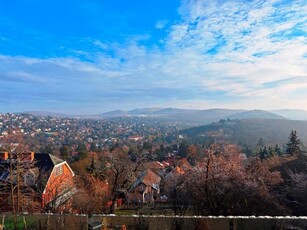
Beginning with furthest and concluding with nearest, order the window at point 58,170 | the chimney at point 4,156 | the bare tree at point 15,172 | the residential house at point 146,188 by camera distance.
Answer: the residential house at point 146,188 < the window at point 58,170 < the chimney at point 4,156 < the bare tree at point 15,172

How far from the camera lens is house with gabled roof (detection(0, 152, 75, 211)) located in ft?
45.9

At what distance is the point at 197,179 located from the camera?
14.9 m

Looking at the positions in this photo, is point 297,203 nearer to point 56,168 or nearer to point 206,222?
point 206,222

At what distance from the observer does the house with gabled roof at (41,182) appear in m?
14.0

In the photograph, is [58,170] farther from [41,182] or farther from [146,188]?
[146,188]

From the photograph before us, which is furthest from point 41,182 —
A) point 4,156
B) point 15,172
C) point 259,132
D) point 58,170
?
point 259,132

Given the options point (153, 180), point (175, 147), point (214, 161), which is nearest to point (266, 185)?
point (214, 161)

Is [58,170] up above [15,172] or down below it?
below

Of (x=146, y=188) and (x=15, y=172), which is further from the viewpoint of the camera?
(x=146, y=188)

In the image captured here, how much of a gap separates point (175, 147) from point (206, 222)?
226 ft

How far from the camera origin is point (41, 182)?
20.5 meters

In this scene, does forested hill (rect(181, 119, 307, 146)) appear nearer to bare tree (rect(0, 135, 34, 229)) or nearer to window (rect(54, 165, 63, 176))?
window (rect(54, 165, 63, 176))

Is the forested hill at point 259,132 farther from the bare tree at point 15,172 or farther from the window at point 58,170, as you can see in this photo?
the bare tree at point 15,172

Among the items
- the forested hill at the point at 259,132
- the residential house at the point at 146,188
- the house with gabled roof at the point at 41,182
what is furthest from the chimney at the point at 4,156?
the forested hill at the point at 259,132
